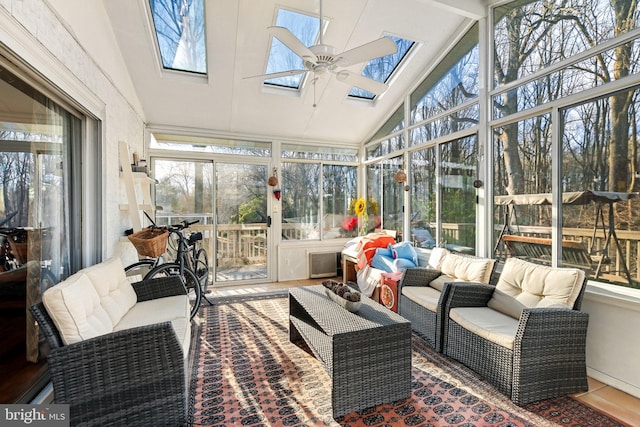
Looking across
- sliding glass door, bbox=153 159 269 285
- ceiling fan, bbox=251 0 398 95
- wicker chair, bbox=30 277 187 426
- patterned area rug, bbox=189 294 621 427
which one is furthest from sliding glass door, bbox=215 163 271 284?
wicker chair, bbox=30 277 187 426

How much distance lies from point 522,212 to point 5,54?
13.4 ft

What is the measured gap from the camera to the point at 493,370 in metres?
2.15

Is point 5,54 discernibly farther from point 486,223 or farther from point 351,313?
point 486,223

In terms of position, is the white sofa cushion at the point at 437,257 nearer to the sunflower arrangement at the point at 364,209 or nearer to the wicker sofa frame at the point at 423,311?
the wicker sofa frame at the point at 423,311

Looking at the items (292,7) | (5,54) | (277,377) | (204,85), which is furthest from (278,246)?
(5,54)

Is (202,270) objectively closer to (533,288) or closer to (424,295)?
(424,295)

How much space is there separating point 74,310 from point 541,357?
292cm

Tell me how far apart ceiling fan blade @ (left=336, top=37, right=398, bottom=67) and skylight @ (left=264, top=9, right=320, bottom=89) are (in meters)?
1.30

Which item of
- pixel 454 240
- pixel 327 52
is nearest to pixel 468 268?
pixel 454 240

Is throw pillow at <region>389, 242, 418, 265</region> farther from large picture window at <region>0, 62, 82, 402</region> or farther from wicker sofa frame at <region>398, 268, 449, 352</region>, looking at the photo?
large picture window at <region>0, 62, 82, 402</region>

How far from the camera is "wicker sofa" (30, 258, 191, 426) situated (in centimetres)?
162

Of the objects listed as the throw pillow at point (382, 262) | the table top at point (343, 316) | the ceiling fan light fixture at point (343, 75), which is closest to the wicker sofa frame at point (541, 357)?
the table top at point (343, 316)

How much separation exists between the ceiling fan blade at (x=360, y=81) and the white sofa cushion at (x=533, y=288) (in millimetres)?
2038

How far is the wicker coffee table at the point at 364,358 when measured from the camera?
184cm
